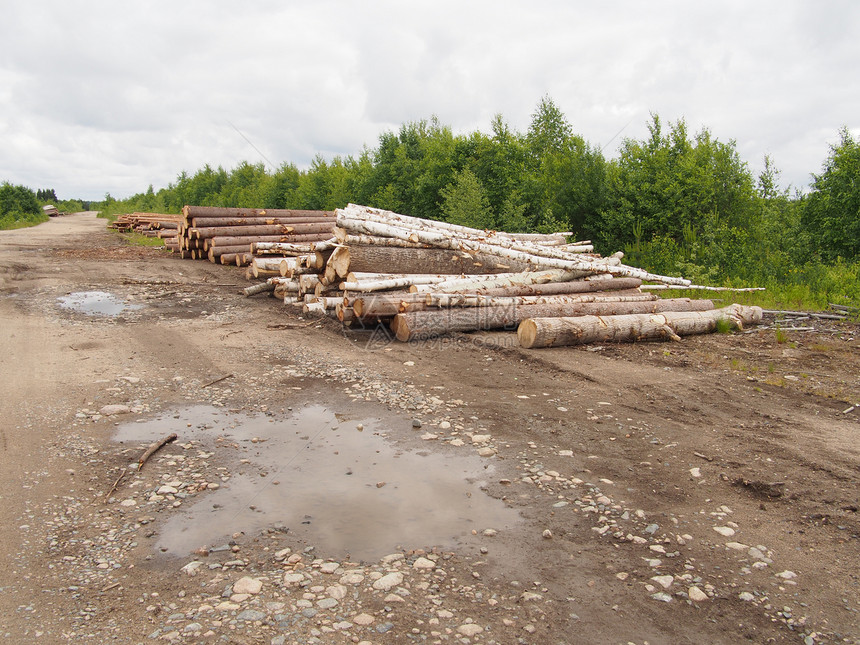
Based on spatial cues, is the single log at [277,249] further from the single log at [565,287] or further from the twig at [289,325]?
the single log at [565,287]

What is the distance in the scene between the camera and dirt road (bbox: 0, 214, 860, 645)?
2777 millimetres

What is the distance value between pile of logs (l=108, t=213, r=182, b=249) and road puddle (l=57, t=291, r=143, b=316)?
9447mm

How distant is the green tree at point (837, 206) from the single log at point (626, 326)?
6.40 metres

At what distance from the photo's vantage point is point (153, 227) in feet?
91.4

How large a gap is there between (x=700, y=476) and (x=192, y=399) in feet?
15.8

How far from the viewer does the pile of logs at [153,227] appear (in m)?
23.6

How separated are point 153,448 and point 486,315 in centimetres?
550

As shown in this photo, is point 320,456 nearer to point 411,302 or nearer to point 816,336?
Answer: point 411,302

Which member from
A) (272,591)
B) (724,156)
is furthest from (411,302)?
(724,156)

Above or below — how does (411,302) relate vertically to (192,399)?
above

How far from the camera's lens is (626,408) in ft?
18.5

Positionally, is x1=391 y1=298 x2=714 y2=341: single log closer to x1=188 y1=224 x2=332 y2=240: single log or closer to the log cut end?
the log cut end

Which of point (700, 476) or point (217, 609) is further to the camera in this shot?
point (700, 476)

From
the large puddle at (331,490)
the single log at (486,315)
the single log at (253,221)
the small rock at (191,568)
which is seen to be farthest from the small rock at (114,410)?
the single log at (253,221)
